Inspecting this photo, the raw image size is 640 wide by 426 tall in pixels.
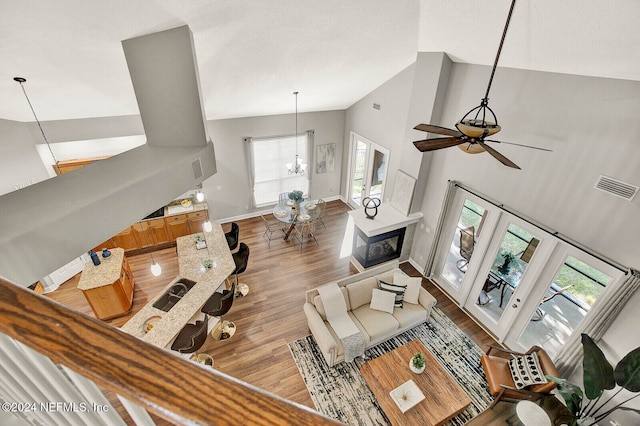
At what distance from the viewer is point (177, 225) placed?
23.3 ft

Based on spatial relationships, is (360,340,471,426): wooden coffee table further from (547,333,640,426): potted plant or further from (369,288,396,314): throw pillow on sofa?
(547,333,640,426): potted plant

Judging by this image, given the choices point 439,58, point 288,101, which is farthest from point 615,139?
point 288,101

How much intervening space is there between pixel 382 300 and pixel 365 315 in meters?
0.38

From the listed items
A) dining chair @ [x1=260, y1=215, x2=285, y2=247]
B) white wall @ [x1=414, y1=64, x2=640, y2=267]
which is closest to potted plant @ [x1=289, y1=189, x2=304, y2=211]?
dining chair @ [x1=260, y1=215, x2=285, y2=247]

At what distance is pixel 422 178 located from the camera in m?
5.81

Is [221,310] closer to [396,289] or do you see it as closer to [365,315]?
[365,315]

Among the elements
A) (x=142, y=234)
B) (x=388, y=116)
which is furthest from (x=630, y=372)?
(x=142, y=234)

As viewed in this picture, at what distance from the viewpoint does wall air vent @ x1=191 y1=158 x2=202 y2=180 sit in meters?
3.03

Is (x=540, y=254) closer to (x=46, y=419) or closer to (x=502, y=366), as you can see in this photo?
(x=502, y=366)

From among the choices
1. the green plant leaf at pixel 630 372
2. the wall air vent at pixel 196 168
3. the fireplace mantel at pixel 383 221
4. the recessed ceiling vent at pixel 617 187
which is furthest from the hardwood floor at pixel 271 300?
the wall air vent at pixel 196 168

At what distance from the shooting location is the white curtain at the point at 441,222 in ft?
17.4

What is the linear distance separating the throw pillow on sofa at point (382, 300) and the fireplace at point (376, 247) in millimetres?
1274

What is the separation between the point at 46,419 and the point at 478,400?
5091 mm

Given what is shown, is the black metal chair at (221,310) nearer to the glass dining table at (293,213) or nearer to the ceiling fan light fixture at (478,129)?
the glass dining table at (293,213)
